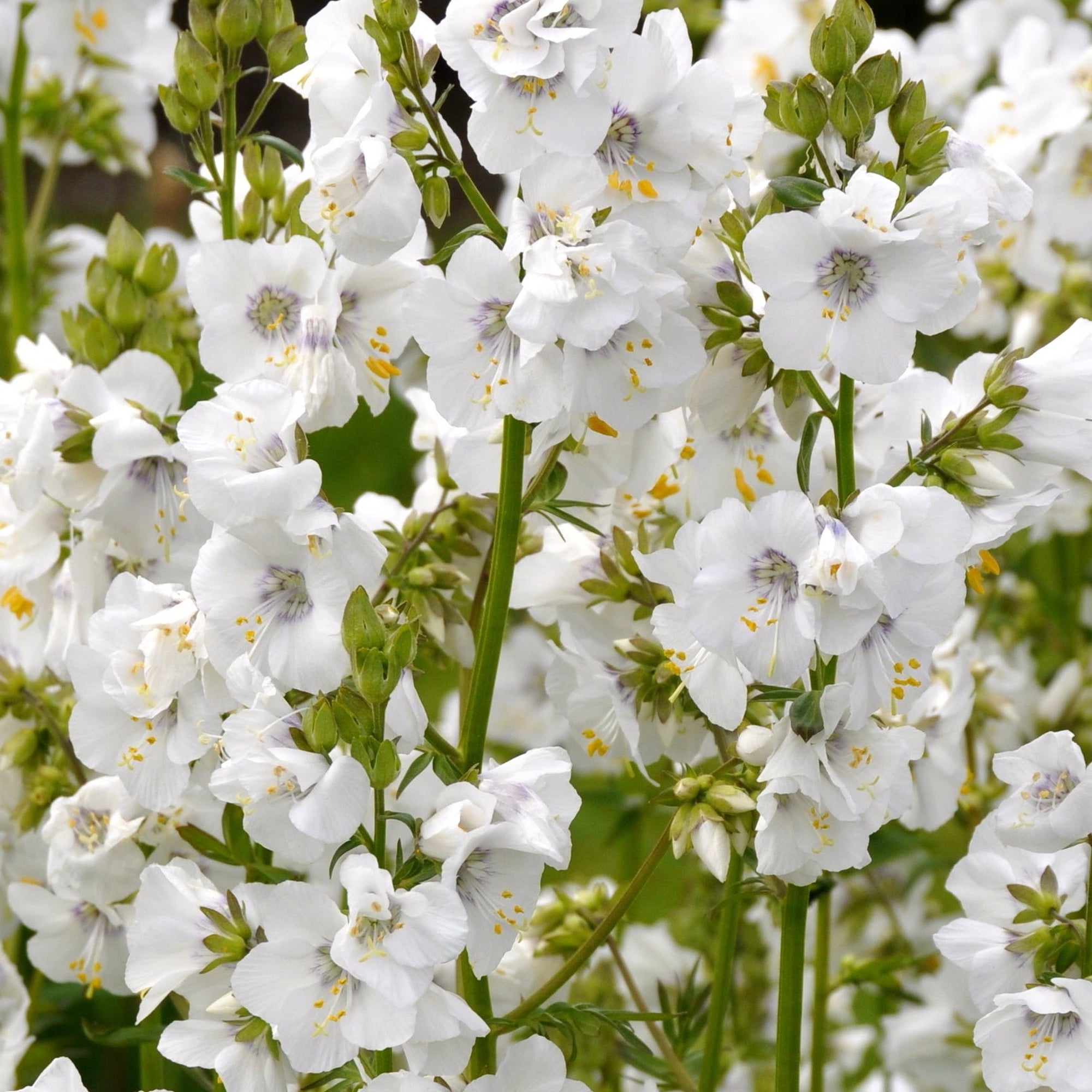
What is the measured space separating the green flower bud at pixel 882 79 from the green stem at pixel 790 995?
50cm

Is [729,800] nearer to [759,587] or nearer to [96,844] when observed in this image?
[759,587]

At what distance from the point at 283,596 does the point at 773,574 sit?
276mm

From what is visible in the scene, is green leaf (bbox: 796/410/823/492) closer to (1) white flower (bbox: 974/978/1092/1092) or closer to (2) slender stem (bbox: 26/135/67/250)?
(1) white flower (bbox: 974/978/1092/1092)

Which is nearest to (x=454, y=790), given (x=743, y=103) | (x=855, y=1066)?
(x=743, y=103)

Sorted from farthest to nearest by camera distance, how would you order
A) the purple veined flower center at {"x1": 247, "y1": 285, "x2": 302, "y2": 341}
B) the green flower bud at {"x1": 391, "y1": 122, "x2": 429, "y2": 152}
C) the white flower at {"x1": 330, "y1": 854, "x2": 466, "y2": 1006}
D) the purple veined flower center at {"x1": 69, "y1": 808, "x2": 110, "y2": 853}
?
1. the purple veined flower center at {"x1": 69, "y1": 808, "x2": 110, "y2": 853}
2. the purple veined flower center at {"x1": 247, "y1": 285, "x2": 302, "y2": 341}
3. the green flower bud at {"x1": 391, "y1": 122, "x2": 429, "y2": 152}
4. the white flower at {"x1": 330, "y1": 854, "x2": 466, "y2": 1006}

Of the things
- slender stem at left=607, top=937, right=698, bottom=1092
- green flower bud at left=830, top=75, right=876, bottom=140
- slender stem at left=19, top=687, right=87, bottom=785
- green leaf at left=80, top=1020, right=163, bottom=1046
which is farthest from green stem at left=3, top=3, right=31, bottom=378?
green flower bud at left=830, top=75, right=876, bottom=140

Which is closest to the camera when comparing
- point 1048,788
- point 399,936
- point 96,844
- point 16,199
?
point 399,936

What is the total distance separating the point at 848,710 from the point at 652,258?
30 cm

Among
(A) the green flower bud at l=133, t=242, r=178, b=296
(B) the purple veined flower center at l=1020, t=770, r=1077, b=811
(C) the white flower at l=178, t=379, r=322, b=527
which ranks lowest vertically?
(B) the purple veined flower center at l=1020, t=770, r=1077, b=811

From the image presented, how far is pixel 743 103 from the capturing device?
0.96 m

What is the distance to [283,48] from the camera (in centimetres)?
107

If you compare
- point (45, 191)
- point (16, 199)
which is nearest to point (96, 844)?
point (16, 199)

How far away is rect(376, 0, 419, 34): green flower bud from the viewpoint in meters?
0.86

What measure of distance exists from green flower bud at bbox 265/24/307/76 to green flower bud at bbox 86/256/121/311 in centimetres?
21
